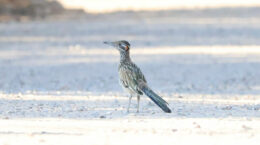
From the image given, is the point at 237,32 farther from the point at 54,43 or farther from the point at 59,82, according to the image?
the point at 59,82

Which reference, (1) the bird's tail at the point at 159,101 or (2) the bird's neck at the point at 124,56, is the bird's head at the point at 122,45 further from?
(1) the bird's tail at the point at 159,101

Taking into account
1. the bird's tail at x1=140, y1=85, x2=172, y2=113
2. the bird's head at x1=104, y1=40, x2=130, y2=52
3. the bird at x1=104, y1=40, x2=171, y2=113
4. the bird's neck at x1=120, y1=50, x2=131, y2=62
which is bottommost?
the bird's tail at x1=140, y1=85, x2=172, y2=113

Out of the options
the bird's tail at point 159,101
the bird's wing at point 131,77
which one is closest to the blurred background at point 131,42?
the bird's wing at point 131,77

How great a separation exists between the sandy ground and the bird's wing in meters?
0.40

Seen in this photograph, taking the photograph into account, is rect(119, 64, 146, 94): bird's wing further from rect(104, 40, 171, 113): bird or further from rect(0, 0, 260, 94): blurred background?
rect(0, 0, 260, 94): blurred background

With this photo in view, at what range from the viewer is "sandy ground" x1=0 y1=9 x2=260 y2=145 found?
1105cm

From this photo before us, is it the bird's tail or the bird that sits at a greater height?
the bird

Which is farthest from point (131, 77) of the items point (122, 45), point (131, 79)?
point (122, 45)

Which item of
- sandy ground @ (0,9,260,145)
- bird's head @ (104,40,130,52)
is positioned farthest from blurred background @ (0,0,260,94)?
bird's head @ (104,40,130,52)

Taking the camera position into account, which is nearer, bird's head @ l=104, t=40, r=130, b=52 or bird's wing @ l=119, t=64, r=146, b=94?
bird's wing @ l=119, t=64, r=146, b=94

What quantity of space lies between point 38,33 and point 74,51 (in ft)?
15.3

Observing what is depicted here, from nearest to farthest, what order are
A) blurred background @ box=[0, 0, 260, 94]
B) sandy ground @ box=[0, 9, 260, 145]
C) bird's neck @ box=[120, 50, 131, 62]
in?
sandy ground @ box=[0, 9, 260, 145], bird's neck @ box=[120, 50, 131, 62], blurred background @ box=[0, 0, 260, 94]

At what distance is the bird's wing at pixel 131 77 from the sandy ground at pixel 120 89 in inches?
15.7

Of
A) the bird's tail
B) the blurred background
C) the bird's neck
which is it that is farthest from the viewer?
the blurred background
